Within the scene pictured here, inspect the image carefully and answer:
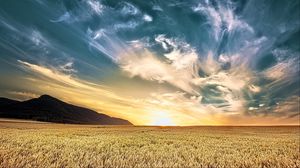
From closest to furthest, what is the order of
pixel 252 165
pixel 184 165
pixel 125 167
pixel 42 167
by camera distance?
pixel 42 167
pixel 125 167
pixel 184 165
pixel 252 165

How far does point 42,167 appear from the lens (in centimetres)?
810

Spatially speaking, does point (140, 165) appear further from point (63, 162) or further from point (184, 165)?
point (63, 162)

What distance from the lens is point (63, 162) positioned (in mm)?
9008

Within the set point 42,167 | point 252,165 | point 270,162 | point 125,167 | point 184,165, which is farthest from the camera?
point 270,162

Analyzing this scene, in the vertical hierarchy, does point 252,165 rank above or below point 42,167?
above

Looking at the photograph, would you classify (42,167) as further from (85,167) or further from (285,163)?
(285,163)

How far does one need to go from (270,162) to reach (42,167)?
906 cm

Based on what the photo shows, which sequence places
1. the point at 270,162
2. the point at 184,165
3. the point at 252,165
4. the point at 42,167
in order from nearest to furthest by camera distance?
the point at 42,167 < the point at 184,165 < the point at 252,165 < the point at 270,162

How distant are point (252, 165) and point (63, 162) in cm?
708

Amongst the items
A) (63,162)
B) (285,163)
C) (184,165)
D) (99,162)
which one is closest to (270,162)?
(285,163)

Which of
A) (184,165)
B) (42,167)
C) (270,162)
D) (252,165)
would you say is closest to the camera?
(42,167)

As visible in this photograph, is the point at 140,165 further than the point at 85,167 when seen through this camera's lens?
Yes

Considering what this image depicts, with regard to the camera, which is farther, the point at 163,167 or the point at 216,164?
the point at 216,164

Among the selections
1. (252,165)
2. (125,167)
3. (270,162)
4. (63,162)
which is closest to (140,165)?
(125,167)
